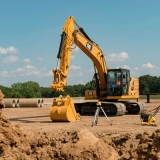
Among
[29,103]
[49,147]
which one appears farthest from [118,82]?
[29,103]

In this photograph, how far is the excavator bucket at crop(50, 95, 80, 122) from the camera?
14845 mm

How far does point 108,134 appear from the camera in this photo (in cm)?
997

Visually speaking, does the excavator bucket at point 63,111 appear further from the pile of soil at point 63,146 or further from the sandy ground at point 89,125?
the pile of soil at point 63,146

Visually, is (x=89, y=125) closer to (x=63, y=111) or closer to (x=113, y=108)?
(x=63, y=111)

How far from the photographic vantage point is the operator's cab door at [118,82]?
19375 millimetres

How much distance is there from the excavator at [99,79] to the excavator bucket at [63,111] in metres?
0.94

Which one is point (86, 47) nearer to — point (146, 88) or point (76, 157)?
point (76, 157)

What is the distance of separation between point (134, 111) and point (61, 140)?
12.4m

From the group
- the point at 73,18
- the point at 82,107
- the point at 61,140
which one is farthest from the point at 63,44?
the point at 61,140

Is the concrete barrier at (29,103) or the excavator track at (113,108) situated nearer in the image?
the excavator track at (113,108)

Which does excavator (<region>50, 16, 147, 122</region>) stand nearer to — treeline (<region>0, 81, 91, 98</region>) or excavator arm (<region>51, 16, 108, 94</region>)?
excavator arm (<region>51, 16, 108, 94</region>)

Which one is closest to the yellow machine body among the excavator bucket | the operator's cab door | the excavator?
the excavator bucket

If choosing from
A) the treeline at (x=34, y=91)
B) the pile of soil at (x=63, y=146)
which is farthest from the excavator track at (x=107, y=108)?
the treeline at (x=34, y=91)

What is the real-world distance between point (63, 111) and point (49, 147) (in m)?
6.89
